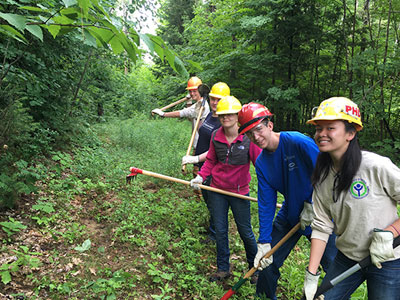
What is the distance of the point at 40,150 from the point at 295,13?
9314 mm

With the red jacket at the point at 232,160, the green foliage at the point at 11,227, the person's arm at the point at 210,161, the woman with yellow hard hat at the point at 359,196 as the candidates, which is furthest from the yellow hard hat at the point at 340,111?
the green foliage at the point at 11,227

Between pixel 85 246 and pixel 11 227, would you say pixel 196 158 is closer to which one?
pixel 85 246

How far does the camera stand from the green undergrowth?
294cm

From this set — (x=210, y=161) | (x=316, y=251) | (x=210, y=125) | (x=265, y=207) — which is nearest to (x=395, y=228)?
(x=316, y=251)

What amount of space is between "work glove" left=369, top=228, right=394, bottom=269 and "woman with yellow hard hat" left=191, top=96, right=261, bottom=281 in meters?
1.60

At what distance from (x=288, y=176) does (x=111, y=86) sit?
931 cm

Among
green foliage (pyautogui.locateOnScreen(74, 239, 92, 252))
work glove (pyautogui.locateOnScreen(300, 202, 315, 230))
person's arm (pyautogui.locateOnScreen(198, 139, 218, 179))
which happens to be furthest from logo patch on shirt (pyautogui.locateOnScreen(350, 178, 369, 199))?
green foliage (pyautogui.locateOnScreen(74, 239, 92, 252))

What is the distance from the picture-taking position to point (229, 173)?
332 cm

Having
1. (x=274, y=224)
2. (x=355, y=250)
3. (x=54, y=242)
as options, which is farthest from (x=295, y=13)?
(x=54, y=242)

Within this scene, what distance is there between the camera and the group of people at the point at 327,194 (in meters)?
1.77

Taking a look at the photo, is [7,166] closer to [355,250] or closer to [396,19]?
[355,250]

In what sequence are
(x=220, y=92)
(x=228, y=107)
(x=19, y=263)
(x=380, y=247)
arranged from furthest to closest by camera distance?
1. (x=220, y=92)
2. (x=228, y=107)
3. (x=19, y=263)
4. (x=380, y=247)

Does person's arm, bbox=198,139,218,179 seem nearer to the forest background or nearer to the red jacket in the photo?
the red jacket

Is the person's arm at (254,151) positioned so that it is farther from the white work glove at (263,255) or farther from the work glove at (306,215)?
the white work glove at (263,255)
